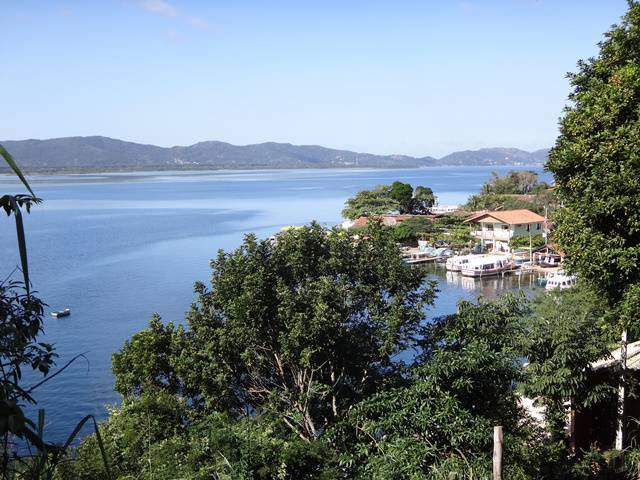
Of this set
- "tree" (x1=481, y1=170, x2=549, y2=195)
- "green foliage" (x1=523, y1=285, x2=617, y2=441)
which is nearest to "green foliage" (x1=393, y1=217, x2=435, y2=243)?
"tree" (x1=481, y1=170, x2=549, y2=195)

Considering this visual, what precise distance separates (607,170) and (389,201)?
147 feet

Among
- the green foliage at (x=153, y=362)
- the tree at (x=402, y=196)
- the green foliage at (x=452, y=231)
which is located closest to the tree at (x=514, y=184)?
the tree at (x=402, y=196)

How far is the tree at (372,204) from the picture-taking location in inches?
1956

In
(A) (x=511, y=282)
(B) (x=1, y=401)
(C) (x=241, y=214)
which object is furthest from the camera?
(C) (x=241, y=214)

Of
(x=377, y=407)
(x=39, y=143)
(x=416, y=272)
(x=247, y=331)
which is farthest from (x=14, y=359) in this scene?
(x=39, y=143)

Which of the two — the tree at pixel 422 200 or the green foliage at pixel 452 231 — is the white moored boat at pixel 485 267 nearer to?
the green foliage at pixel 452 231

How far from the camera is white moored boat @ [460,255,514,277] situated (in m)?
35.0

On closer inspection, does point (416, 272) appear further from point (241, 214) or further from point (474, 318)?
point (241, 214)

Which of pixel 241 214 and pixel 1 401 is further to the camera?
pixel 241 214

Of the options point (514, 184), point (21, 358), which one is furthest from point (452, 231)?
point (21, 358)

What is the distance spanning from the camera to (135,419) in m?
8.50

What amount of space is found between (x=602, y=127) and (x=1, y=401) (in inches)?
273

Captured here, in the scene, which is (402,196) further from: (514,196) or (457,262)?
(457,262)

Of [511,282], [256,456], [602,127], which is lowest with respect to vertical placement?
[511,282]
